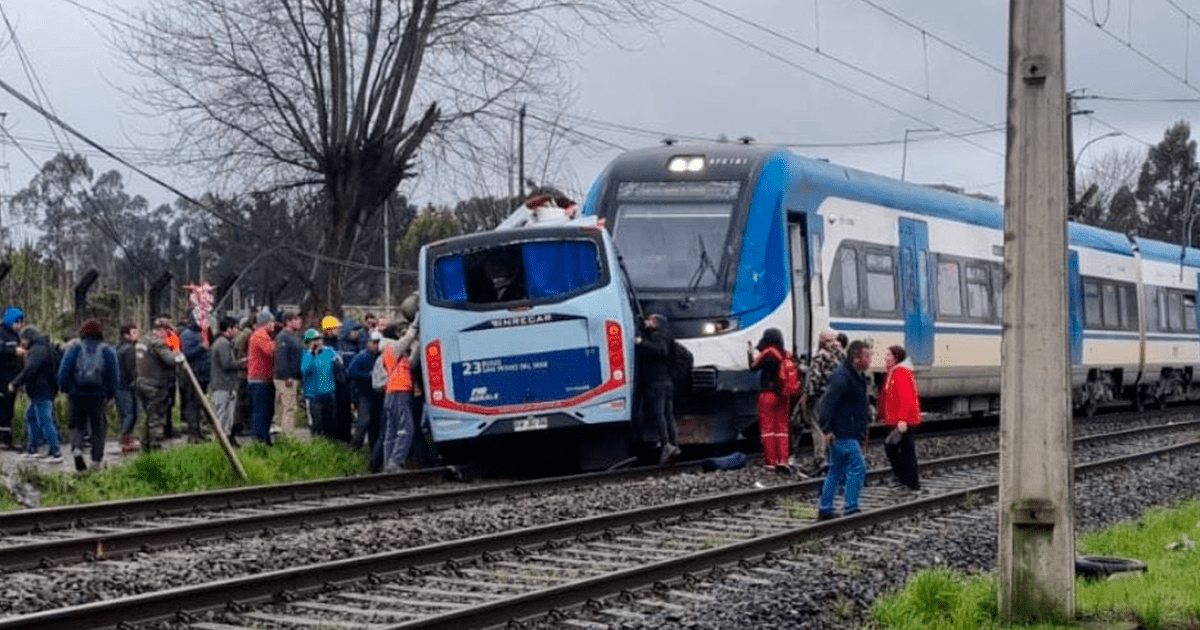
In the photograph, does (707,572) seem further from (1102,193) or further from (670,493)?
(1102,193)

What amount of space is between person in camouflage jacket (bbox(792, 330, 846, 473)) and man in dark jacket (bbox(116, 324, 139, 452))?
7.95 m

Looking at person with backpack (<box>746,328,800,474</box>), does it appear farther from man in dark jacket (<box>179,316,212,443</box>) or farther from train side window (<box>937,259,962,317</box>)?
man in dark jacket (<box>179,316,212,443</box>)

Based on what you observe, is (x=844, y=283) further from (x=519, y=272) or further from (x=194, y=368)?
(x=194, y=368)

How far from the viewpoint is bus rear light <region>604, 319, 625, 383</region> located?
67.3ft

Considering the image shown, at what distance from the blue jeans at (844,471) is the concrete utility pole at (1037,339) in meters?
5.92

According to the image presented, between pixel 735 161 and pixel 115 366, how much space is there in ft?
24.4

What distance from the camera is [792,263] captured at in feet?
74.7

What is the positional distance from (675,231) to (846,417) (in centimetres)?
684

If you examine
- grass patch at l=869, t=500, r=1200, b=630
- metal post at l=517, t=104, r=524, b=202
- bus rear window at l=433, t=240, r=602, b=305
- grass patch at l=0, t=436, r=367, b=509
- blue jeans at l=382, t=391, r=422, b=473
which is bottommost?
grass patch at l=869, t=500, r=1200, b=630

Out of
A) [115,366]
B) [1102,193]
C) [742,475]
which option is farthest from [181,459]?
[1102,193]

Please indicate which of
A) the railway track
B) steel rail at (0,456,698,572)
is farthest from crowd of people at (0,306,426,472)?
the railway track

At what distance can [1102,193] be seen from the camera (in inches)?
4134

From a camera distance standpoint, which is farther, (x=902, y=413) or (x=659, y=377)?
(x=659, y=377)

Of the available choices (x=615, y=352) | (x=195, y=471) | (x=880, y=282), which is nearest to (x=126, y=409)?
(x=195, y=471)
